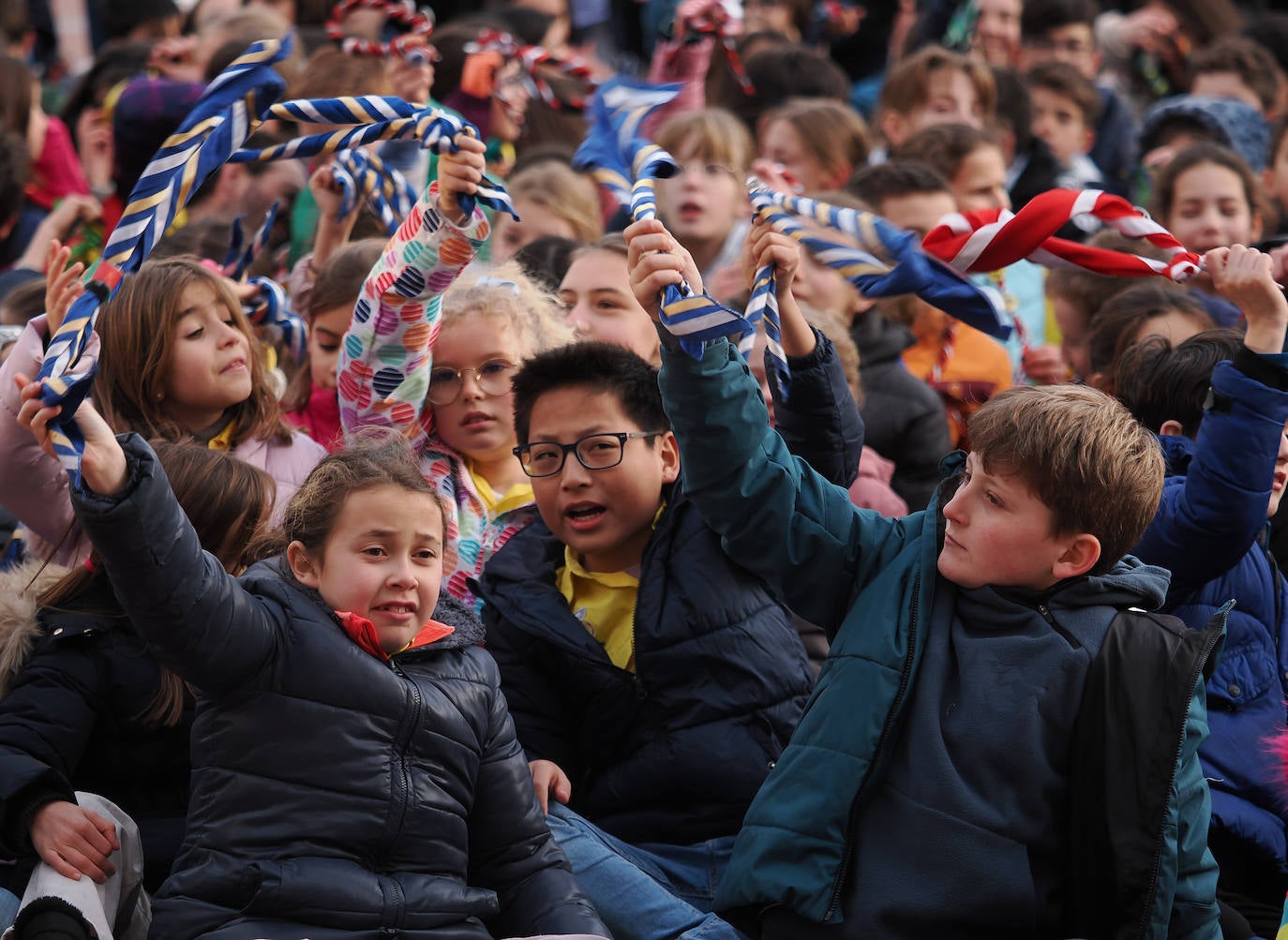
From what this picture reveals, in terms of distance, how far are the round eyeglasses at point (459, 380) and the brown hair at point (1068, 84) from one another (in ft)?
15.1

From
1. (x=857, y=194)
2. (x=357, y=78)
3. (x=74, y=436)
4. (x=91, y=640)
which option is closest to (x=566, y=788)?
(x=91, y=640)

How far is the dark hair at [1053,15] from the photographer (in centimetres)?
884

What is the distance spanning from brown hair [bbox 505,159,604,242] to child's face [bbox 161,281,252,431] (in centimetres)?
196

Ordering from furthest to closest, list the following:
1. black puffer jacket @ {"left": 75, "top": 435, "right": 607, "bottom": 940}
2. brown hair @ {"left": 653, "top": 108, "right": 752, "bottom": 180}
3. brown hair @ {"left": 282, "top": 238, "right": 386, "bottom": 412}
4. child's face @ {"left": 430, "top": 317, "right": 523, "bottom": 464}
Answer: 1. brown hair @ {"left": 653, "top": 108, "right": 752, "bottom": 180}
2. brown hair @ {"left": 282, "top": 238, "right": 386, "bottom": 412}
3. child's face @ {"left": 430, "top": 317, "right": 523, "bottom": 464}
4. black puffer jacket @ {"left": 75, "top": 435, "right": 607, "bottom": 940}

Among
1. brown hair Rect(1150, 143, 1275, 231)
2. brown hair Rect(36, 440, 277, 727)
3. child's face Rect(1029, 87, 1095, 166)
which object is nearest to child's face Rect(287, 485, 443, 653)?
brown hair Rect(36, 440, 277, 727)

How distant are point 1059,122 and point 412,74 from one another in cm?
365

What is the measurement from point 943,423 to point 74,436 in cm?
292

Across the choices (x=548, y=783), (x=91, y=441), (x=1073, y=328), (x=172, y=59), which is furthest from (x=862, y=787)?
(x=172, y=59)

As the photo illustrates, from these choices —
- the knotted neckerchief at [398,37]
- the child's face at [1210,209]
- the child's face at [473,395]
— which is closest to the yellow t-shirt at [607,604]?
the child's face at [473,395]

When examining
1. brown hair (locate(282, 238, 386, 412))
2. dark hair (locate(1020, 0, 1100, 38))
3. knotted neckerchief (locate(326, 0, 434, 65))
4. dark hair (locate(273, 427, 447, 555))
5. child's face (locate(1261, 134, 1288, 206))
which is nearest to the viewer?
dark hair (locate(273, 427, 447, 555))

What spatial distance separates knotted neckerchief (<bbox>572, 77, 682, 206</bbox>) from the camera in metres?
3.59

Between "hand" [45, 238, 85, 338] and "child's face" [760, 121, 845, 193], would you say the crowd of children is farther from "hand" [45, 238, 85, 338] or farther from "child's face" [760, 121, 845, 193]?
"child's face" [760, 121, 845, 193]

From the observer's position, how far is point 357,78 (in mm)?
5844

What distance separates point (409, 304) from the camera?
12.1ft
